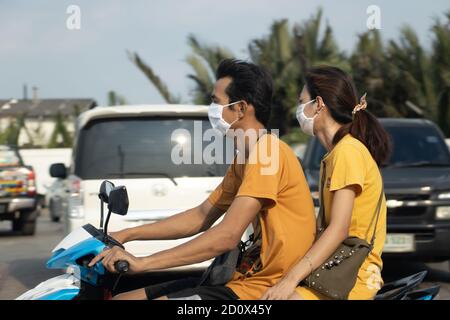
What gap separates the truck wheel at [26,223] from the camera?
15.9 m

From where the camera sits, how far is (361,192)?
343 cm

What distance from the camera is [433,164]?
31.9ft

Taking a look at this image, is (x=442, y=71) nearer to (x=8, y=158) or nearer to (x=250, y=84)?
(x=8, y=158)

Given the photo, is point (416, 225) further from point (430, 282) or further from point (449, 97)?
point (449, 97)

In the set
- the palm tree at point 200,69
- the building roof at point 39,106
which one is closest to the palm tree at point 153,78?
the palm tree at point 200,69

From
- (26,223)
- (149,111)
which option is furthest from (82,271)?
(26,223)

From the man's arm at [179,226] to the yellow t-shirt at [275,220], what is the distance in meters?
0.54

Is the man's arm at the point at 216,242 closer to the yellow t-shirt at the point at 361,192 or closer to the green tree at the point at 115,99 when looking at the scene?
the yellow t-shirt at the point at 361,192

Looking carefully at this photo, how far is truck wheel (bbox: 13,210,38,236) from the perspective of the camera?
15852 millimetres

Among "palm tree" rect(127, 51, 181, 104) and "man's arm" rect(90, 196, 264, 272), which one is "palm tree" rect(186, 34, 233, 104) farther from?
"man's arm" rect(90, 196, 264, 272)

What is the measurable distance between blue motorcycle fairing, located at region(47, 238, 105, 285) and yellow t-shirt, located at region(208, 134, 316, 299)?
49 centimetres

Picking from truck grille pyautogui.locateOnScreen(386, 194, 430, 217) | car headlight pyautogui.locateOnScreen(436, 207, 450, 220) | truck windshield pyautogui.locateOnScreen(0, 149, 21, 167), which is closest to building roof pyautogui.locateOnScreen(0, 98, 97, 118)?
truck windshield pyautogui.locateOnScreen(0, 149, 21, 167)

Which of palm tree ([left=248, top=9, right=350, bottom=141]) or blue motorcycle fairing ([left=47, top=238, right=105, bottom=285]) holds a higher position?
palm tree ([left=248, top=9, right=350, bottom=141])

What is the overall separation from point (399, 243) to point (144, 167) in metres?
2.56
